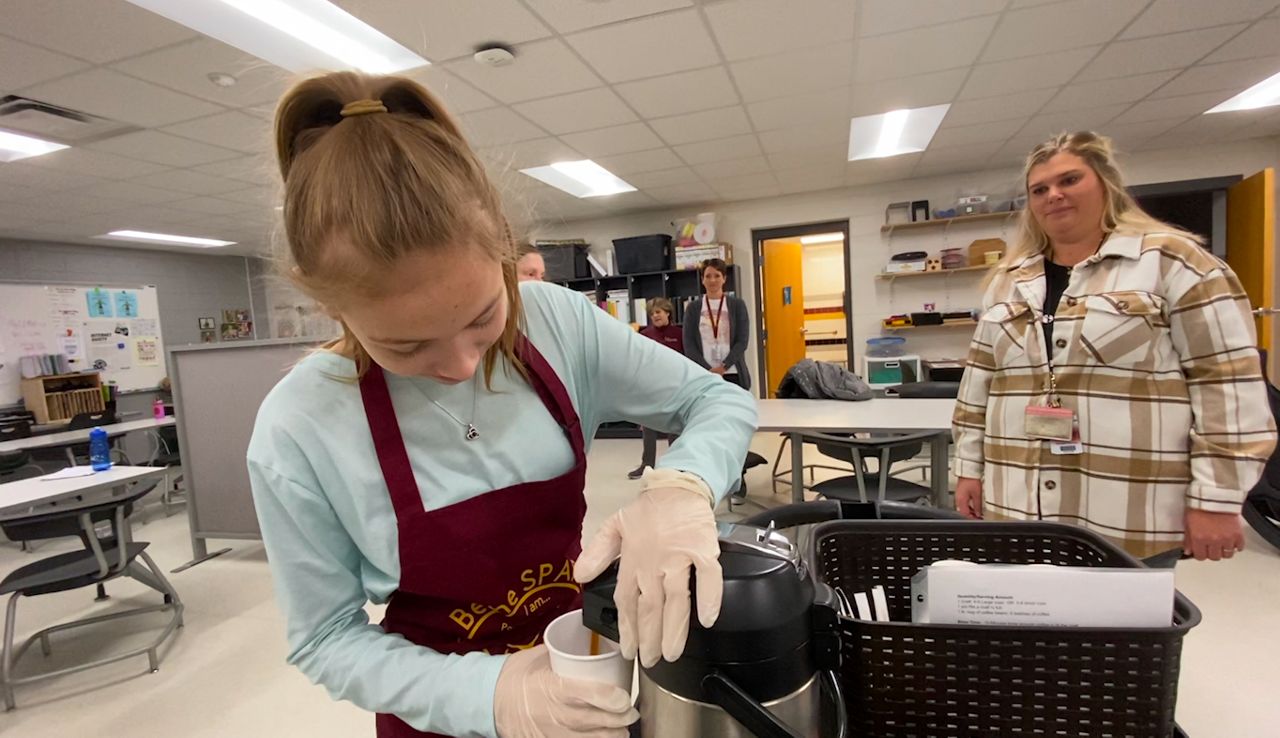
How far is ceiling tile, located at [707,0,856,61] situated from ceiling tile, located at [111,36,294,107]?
200 cm

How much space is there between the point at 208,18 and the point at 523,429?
9.05ft

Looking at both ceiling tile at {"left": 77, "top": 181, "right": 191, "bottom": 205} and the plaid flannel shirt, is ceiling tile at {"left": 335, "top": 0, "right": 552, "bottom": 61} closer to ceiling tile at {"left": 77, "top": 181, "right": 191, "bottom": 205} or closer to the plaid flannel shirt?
the plaid flannel shirt

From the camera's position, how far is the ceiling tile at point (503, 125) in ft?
11.5

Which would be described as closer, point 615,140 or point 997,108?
point 997,108

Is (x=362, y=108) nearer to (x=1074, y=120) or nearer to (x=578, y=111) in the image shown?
(x=578, y=111)

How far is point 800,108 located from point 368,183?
3.68 meters

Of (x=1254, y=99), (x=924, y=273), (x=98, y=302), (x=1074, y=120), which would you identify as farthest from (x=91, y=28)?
(x=1254, y=99)

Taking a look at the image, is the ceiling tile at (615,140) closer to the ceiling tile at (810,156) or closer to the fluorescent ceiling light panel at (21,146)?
the ceiling tile at (810,156)

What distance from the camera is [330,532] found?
2.15ft

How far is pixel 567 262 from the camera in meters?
6.39

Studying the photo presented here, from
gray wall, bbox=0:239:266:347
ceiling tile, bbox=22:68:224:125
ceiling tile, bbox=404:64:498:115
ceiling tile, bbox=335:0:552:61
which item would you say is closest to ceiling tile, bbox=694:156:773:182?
ceiling tile, bbox=404:64:498:115

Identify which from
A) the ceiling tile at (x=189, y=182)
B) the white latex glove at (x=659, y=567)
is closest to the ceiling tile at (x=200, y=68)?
the ceiling tile at (x=189, y=182)

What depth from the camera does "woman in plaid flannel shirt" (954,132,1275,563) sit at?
1201 mm

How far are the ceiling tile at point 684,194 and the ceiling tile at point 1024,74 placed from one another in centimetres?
249
